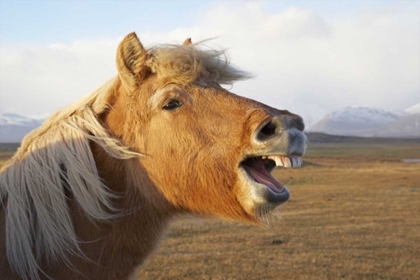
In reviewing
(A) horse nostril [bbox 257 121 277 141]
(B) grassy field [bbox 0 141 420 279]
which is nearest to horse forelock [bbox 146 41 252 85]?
(A) horse nostril [bbox 257 121 277 141]

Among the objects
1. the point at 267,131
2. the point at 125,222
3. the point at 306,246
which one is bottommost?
the point at 306,246

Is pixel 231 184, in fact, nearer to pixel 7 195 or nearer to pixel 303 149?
pixel 303 149

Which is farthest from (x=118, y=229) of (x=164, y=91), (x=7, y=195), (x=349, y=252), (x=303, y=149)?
(x=349, y=252)

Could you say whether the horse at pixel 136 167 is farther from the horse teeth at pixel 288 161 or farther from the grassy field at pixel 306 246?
the grassy field at pixel 306 246

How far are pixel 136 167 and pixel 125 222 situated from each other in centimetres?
34

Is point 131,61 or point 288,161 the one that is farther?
point 131,61

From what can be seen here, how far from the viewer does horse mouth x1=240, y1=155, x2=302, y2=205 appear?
2.32 metres

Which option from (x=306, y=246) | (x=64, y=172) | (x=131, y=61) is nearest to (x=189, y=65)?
(x=131, y=61)

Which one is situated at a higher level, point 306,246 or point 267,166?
point 267,166

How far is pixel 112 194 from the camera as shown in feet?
8.51

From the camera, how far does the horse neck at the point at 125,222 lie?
2.50 meters

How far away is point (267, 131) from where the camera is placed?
2.36 m

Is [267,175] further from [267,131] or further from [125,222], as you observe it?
[125,222]

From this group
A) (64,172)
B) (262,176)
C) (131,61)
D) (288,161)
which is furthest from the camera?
(131,61)
